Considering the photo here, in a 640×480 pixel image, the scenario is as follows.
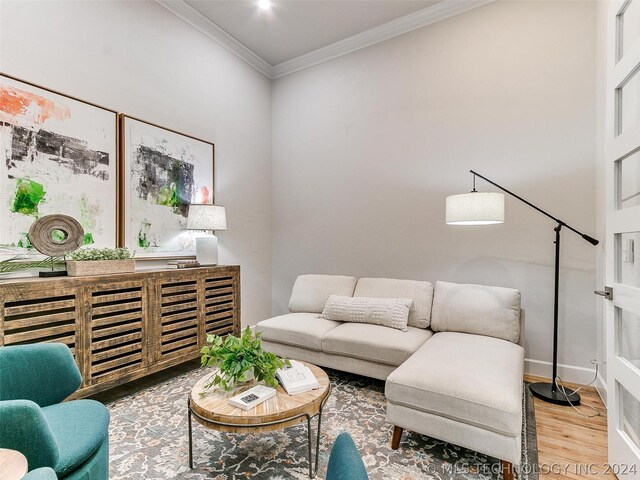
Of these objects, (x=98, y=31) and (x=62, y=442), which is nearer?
(x=62, y=442)

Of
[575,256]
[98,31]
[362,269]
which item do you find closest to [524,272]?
[575,256]

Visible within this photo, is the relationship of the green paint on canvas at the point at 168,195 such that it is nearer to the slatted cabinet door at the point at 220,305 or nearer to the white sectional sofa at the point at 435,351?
the slatted cabinet door at the point at 220,305

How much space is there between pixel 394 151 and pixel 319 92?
4.35 ft

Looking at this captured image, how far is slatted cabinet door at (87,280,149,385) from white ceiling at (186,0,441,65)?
2.86m

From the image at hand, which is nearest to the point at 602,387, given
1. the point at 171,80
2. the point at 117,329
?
the point at 117,329

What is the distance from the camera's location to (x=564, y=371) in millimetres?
2754

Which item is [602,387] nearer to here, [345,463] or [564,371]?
[564,371]

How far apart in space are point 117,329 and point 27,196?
1106 millimetres

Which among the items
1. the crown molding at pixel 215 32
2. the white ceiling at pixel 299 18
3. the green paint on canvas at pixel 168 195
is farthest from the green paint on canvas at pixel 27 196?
the white ceiling at pixel 299 18

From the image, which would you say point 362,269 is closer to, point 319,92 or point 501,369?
point 501,369

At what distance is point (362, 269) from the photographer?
379 cm

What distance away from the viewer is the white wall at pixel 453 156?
108 inches

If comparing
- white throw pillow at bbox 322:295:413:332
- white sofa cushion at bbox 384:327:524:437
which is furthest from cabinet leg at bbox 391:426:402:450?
white throw pillow at bbox 322:295:413:332

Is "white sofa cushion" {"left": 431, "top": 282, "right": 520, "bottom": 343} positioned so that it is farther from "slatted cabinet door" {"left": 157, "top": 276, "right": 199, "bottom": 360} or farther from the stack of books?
"slatted cabinet door" {"left": 157, "top": 276, "right": 199, "bottom": 360}
